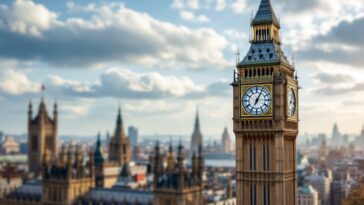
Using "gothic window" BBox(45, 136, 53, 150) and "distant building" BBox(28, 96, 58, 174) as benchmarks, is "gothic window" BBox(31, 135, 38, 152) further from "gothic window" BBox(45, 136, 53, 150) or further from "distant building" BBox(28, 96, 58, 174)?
"gothic window" BBox(45, 136, 53, 150)

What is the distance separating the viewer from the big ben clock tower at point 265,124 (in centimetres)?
3994

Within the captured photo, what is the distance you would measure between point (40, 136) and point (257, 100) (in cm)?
10657

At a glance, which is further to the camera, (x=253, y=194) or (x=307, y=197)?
(x=307, y=197)

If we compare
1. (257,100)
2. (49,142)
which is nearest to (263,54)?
(257,100)

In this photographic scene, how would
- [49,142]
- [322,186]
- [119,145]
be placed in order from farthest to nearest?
1. [49,142]
2. [119,145]
3. [322,186]

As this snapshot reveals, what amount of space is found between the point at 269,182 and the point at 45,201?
197 feet

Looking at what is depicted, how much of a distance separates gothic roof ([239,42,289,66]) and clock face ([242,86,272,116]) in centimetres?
249

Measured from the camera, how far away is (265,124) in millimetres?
40375

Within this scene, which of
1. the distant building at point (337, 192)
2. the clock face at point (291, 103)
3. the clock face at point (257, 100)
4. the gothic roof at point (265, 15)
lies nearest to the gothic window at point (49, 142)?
the distant building at point (337, 192)

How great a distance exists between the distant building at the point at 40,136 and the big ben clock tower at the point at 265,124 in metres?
104

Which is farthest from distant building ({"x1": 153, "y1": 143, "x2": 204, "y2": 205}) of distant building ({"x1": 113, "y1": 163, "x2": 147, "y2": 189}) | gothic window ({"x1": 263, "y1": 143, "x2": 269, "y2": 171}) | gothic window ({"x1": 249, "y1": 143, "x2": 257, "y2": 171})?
gothic window ({"x1": 263, "y1": 143, "x2": 269, "y2": 171})

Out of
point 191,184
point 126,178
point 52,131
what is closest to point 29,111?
point 52,131

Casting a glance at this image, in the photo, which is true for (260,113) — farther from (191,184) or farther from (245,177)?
(191,184)

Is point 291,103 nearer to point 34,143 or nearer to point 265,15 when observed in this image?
point 265,15
